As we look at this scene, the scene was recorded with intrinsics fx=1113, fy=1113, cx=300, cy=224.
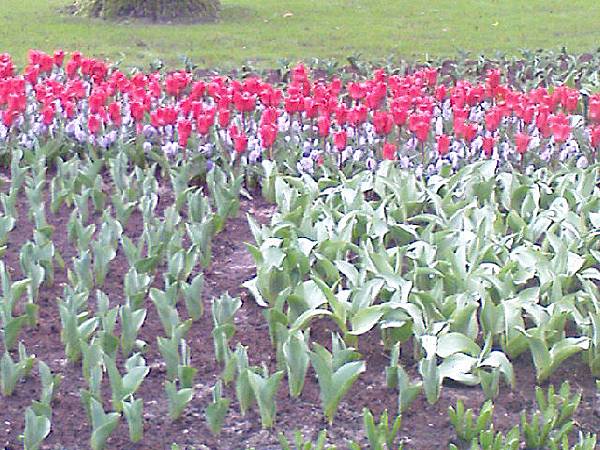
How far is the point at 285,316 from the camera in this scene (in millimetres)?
4188

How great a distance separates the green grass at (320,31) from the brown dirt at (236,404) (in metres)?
6.37

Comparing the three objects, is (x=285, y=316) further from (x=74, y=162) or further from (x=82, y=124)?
(x=82, y=124)

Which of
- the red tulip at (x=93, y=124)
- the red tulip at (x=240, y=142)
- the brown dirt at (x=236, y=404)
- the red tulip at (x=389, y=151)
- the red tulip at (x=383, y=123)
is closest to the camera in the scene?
the brown dirt at (x=236, y=404)

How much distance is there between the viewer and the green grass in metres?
11.5

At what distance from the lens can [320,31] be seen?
13008mm

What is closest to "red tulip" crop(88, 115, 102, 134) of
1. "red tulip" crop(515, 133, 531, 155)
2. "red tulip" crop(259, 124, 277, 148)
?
"red tulip" crop(259, 124, 277, 148)

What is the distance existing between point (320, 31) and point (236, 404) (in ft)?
31.4

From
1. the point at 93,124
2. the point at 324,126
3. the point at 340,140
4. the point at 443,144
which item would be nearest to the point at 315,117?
the point at 324,126

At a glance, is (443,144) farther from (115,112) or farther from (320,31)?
(320,31)

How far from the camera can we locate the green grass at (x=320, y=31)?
11539 millimetres

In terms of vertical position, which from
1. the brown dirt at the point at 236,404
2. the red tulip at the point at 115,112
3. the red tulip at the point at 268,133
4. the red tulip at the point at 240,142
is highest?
the red tulip at the point at 115,112

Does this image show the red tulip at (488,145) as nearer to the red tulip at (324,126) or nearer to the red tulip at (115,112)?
the red tulip at (324,126)

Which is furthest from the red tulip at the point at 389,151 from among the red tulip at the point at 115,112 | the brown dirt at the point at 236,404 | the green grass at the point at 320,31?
the green grass at the point at 320,31

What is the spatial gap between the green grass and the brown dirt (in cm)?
637
